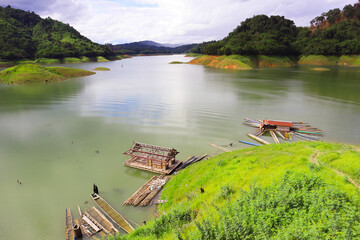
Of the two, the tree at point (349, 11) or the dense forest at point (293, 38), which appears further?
the tree at point (349, 11)

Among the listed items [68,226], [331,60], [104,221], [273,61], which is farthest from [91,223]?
[331,60]

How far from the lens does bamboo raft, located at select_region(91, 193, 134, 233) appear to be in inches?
554

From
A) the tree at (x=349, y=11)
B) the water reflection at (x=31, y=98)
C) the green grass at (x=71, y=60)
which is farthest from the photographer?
the tree at (x=349, y=11)

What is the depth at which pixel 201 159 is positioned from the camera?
22453mm

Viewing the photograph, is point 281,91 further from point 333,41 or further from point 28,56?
point 28,56

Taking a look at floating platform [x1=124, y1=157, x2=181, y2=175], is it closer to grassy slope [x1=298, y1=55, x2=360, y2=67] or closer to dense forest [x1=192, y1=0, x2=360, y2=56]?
dense forest [x1=192, y1=0, x2=360, y2=56]

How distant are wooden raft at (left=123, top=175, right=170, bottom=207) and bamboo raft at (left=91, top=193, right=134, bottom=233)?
121 centimetres

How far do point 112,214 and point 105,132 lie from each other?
16266mm

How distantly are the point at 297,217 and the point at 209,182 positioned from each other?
24.7ft

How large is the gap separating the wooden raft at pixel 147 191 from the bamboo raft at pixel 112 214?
1.21 meters

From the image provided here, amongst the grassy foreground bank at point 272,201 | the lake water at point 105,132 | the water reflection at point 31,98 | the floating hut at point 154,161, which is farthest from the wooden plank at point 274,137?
the water reflection at point 31,98

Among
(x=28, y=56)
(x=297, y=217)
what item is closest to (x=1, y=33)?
(x=28, y=56)

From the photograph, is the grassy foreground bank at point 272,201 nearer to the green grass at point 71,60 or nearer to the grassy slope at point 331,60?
the grassy slope at point 331,60

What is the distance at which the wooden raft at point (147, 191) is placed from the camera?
16.3 m
